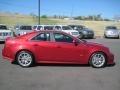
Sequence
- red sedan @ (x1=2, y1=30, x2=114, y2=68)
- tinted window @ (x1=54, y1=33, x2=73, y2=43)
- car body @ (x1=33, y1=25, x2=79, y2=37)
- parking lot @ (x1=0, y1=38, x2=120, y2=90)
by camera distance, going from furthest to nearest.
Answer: car body @ (x1=33, y1=25, x2=79, y2=37)
tinted window @ (x1=54, y1=33, x2=73, y2=43)
red sedan @ (x1=2, y1=30, x2=114, y2=68)
parking lot @ (x1=0, y1=38, x2=120, y2=90)

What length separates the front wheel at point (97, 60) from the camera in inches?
421

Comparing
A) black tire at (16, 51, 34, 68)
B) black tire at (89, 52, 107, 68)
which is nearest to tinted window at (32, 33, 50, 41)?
black tire at (16, 51, 34, 68)

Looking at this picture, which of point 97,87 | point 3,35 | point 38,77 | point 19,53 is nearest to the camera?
point 97,87

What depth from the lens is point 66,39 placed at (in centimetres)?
1069

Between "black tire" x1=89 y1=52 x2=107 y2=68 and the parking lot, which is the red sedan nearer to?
"black tire" x1=89 y1=52 x2=107 y2=68

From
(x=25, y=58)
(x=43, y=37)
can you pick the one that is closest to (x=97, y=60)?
(x=43, y=37)

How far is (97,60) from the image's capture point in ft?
35.2

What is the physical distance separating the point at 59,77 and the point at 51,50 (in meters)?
1.98

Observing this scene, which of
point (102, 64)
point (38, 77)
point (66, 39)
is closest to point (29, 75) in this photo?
point (38, 77)

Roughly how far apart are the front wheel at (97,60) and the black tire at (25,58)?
7.79ft

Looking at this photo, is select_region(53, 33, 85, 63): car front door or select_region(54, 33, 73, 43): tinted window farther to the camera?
select_region(54, 33, 73, 43): tinted window

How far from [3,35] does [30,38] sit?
10744 mm

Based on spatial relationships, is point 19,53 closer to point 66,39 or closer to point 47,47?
point 47,47

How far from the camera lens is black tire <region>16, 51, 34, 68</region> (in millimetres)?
10484
